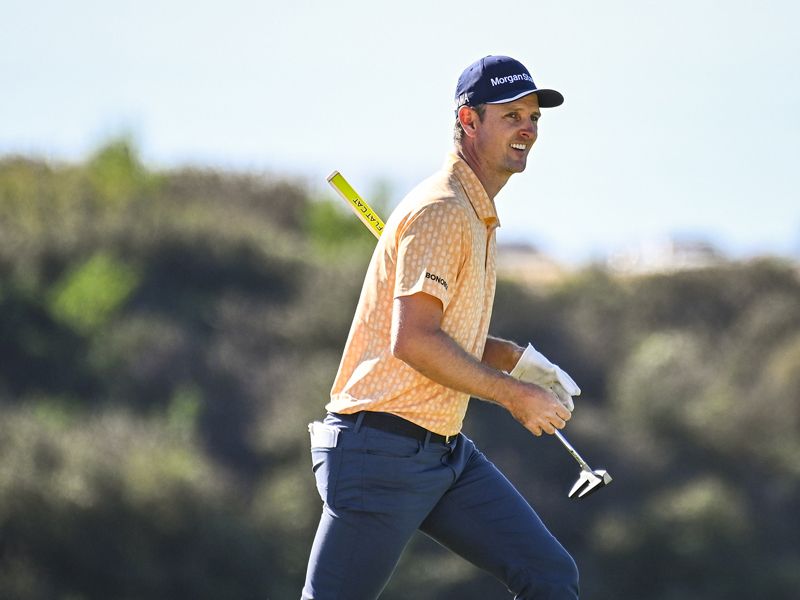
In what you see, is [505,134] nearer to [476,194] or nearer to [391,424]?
[476,194]

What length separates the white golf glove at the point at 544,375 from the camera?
4508mm

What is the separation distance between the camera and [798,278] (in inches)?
1216

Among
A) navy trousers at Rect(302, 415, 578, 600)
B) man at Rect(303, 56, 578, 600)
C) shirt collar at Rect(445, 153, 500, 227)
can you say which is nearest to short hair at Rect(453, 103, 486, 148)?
man at Rect(303, 56, 578, 600)

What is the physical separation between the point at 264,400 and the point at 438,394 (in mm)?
21020

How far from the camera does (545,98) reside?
4535mm

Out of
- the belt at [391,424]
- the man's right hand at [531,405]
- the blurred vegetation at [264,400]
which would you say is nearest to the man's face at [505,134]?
the man's right hand at [531,405]

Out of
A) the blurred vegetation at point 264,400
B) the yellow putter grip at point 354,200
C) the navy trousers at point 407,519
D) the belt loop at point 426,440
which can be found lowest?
the blurred vegetation at point 264,400

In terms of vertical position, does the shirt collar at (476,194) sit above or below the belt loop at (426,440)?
above

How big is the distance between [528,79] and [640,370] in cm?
2322

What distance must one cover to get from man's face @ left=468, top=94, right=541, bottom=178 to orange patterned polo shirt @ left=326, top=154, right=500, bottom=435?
85 mm

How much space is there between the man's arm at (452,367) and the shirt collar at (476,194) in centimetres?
37

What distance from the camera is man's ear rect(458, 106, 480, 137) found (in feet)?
→ 14.8

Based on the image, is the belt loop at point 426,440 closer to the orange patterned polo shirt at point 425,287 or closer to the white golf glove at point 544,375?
the orange patterned polo shirt at point 425,287

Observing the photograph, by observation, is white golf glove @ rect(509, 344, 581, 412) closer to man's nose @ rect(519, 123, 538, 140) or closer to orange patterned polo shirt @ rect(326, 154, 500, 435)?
orange patterned polo shirt @ rect(326, 154, 500, 435)
